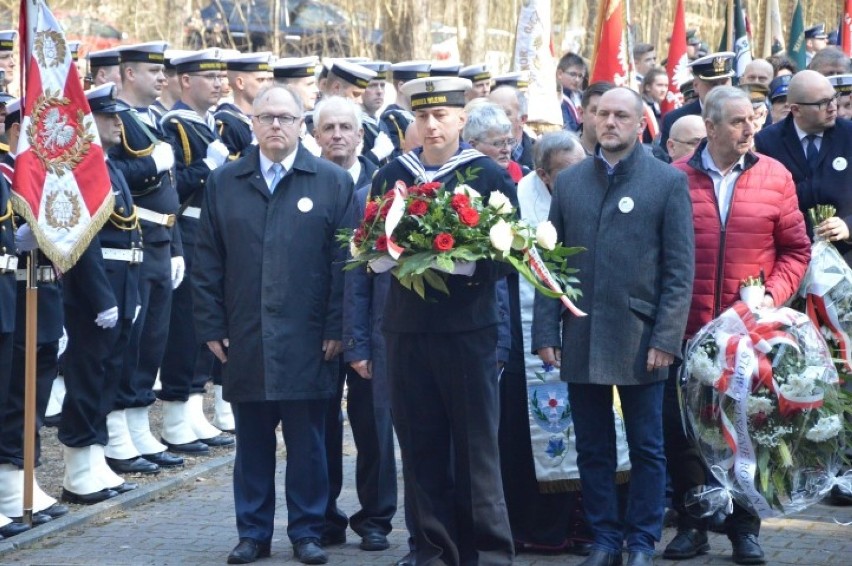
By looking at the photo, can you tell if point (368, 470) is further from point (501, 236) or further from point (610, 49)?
point (610, 49)

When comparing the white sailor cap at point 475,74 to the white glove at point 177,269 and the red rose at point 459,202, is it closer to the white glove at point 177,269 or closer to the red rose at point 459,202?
the white glove at point 177,269

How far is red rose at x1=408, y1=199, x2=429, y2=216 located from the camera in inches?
257

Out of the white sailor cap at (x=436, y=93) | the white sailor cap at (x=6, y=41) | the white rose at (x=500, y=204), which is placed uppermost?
the white sailor cap at (x=6, y=41)

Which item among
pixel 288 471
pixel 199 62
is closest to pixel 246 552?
pixel 288 471

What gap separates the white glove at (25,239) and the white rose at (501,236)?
2859 millimetres

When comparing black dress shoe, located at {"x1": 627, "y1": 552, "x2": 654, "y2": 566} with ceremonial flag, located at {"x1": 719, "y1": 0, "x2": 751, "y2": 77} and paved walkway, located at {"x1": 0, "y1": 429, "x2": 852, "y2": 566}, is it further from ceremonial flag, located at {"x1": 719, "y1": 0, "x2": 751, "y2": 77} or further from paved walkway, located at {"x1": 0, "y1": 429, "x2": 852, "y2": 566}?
ceremonial flag, located at {"x1": 719, "y1": 0, "x2": 751, "y2": 77}

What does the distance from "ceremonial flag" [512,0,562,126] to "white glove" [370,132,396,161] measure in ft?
5.58

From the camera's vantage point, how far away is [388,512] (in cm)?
796

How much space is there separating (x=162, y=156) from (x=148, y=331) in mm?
1161

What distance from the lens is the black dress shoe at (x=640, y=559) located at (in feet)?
23.5

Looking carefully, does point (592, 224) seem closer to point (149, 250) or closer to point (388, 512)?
point (388, 512)

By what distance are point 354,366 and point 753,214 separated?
2072 mm

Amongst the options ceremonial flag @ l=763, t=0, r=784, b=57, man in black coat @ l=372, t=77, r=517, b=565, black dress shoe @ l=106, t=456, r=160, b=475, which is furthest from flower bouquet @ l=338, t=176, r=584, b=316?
ceremonial flag @ l=763, t=0, r=784, b=57

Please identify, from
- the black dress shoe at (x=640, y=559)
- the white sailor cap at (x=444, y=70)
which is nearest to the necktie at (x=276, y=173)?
the black dress shoe at (x=640, y=559)
